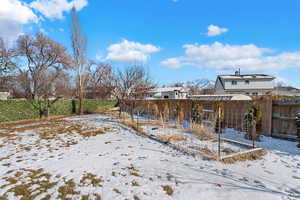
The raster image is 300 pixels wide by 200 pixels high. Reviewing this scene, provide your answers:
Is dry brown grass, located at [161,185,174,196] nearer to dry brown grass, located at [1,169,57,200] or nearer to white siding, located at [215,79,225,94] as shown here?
dry brown grass, located at [1,169,57,200]

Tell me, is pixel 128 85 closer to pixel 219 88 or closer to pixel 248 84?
pixel 219 88

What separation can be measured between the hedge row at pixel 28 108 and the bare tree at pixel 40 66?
0.51 m

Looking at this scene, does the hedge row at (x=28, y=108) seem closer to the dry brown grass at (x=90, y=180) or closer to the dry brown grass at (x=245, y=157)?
the dry brown grass at (x=90, y=180)

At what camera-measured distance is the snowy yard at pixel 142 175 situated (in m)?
2.07

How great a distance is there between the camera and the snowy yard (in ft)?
6.79

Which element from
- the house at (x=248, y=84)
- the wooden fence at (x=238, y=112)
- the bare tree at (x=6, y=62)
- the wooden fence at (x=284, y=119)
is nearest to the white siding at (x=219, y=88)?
the house at (x=248, y=84)

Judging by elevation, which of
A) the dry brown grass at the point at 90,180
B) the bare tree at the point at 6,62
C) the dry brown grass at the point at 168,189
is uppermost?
the bare tree at the point at 6,62

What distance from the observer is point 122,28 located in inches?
401

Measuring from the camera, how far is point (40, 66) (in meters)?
13.0

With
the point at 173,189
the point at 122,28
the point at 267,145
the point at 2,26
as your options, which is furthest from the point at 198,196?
the point at 2,26

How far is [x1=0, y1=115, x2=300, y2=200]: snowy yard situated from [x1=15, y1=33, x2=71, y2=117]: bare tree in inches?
410

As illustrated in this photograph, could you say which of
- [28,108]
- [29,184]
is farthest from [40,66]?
[29,184]

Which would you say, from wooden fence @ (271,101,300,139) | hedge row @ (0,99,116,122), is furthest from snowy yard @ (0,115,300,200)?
hedge row @ (0,99,116,122)

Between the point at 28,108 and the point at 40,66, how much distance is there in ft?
12.6
